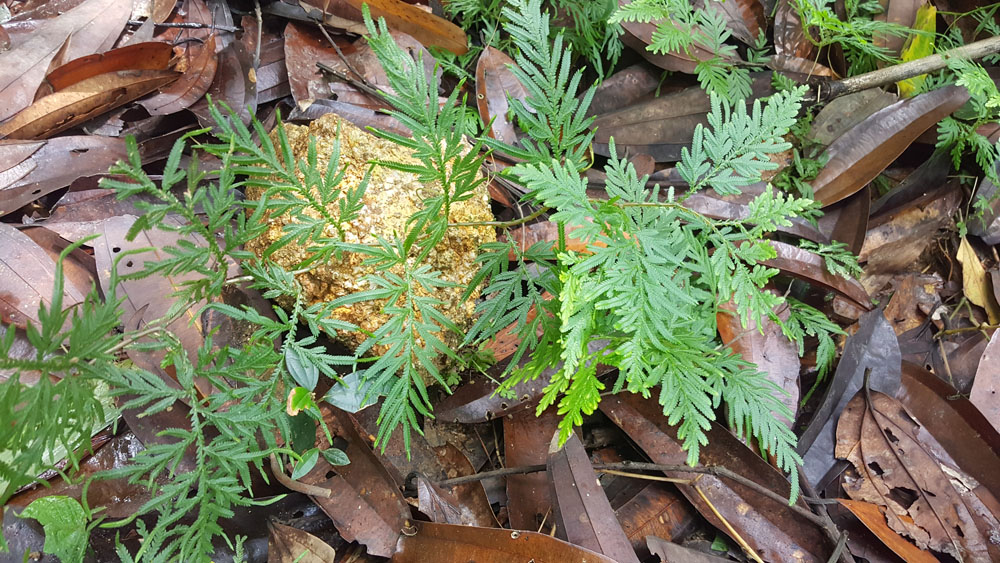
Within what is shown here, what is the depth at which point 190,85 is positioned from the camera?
2109 mm

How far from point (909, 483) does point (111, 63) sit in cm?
289

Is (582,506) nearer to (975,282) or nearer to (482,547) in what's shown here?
(482,547)

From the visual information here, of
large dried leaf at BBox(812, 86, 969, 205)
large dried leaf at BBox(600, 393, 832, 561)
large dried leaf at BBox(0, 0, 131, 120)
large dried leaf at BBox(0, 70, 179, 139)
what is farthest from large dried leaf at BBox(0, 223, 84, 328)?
large dried leaf at BBox(812, 86, 969, 205)

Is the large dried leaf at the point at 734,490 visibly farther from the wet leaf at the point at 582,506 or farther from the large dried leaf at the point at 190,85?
the large dried leaf at the point at 190,85

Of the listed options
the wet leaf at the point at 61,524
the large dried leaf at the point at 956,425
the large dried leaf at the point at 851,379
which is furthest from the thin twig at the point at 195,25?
the large dried leaf at the point at 956,425

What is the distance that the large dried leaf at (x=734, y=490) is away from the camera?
1.75 m

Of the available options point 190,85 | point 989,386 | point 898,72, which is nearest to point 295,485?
point 190,85

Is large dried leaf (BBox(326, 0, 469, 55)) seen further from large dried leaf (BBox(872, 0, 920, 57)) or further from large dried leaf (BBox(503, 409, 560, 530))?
large dried leaf (BBox(872, 0, 920, 57))

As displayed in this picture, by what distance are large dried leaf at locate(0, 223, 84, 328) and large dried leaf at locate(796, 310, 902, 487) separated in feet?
7.36

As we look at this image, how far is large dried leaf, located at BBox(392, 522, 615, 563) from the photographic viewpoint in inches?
59.2

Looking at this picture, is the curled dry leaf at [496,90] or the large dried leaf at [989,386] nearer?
the large dried leaf at [989,386]

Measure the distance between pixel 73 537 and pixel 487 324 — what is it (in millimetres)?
1050

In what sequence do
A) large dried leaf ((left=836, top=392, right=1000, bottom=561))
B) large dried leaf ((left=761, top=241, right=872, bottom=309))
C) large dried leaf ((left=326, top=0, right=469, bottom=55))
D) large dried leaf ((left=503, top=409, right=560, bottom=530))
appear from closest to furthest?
large dried leaf ((left=503, top=409, right=560, bottom=530))
large dried leaf ((left=836, top=392, right=1000, bottom=561))
large dried leaf ((left=761, top=241, right=872, bottom=309))
large dried leaf ((left=326, top=0, right=469, bottom=55))

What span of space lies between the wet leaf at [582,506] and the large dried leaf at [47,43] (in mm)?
1958
